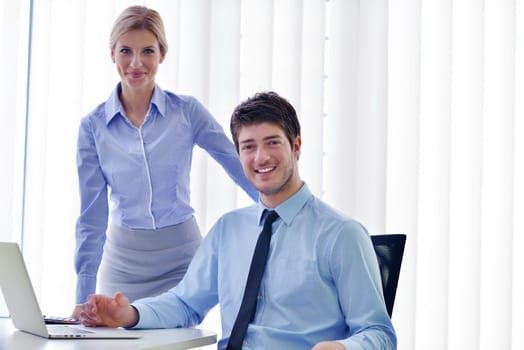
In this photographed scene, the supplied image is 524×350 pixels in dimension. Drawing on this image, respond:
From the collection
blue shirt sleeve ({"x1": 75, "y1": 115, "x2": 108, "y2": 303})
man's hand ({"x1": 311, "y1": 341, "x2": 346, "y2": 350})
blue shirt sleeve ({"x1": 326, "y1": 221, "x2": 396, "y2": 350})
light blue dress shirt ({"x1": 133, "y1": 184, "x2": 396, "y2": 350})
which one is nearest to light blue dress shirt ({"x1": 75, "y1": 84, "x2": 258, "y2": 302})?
blue shirt sleeve ({"x1": 75, "y1": 115, "x2": 108, "y2": 303})

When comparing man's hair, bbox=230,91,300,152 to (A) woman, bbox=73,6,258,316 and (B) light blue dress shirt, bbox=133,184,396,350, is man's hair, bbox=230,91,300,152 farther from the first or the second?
(A) woman, bbox=73,6,258,316

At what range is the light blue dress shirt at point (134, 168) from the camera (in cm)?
257

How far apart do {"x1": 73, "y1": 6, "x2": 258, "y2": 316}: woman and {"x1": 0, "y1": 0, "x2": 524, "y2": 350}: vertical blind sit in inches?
17.6

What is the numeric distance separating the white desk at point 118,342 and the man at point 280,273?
146 mm

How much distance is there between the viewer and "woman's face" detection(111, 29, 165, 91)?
252 cm

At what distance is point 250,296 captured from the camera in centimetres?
196

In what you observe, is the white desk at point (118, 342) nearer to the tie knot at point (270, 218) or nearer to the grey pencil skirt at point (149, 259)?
the tie knot at point (270, 218)

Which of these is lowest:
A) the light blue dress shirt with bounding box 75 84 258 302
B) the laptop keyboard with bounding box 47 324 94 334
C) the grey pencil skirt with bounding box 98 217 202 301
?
the laptop keyboard with bounding box 47 324 94 334

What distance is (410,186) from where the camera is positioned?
3170 mm

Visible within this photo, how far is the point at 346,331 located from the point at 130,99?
3.68 feet

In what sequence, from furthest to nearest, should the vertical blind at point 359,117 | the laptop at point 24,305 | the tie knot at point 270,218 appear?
the vertical blind at point 359,117, the tie knot at point 270,218, the laptop at point 24,305

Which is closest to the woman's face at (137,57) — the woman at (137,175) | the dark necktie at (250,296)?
the woman at (137,175)

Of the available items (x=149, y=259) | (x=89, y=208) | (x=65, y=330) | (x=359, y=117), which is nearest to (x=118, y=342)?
(x=65, y=330)

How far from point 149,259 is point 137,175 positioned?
0.89ft
